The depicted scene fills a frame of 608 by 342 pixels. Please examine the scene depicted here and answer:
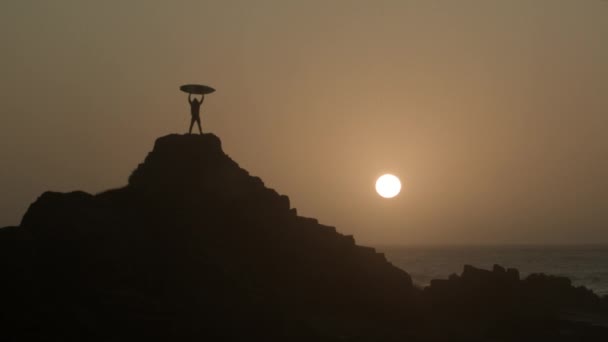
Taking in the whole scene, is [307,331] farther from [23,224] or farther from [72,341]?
[23,224]

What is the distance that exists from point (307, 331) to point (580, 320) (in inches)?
807

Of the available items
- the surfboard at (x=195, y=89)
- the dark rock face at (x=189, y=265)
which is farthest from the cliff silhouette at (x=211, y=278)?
the surfboard at (x=195, y=89)

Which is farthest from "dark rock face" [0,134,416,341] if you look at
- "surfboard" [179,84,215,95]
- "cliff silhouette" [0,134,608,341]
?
"surfboard" [179,84,215,95]

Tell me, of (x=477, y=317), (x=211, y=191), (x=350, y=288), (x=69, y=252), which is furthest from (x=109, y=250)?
(x=477, y=317)

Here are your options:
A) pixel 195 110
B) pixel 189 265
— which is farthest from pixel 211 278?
pixel 195 110

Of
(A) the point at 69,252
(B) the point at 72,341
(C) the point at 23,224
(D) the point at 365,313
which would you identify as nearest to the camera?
(B) the point at 72,341

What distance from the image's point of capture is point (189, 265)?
2878cm

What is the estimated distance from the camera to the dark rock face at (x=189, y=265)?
24750mm

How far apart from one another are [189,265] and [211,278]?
1.22 m

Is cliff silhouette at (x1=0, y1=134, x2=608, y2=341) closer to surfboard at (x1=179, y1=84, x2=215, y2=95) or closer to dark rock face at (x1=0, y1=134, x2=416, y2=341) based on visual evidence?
dark rock face at (x1=0, y1=134, x2=416, y2=341)

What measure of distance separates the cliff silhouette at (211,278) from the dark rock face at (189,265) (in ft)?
0.22

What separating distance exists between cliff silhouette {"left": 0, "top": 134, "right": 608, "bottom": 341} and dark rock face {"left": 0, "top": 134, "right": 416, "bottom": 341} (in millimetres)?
66

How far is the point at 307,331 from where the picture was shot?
90.1 ft

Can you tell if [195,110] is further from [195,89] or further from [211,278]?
[211,278]
